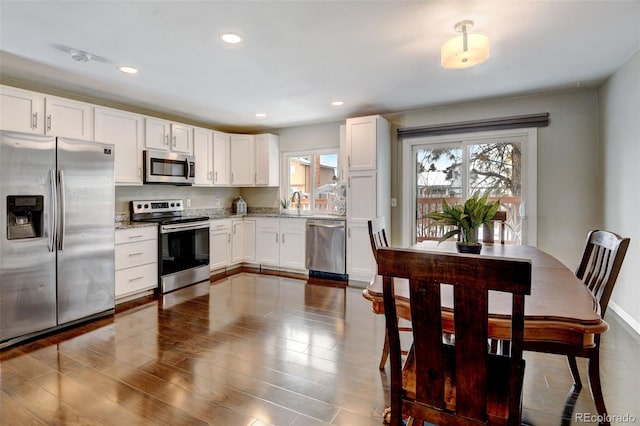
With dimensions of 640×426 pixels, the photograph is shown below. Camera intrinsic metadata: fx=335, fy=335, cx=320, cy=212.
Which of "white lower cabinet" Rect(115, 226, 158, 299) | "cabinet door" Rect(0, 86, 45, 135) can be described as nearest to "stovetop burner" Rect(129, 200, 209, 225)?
"white lower cabinet" Rect(115, 226, 158, 299)

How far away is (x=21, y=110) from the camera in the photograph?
10.0 feet

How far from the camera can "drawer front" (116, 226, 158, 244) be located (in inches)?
142

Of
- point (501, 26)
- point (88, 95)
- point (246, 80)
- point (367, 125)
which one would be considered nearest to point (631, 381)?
point (501, 26)

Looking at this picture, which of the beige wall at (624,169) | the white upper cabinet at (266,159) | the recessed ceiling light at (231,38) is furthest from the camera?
the white upper cabinet at (266,159)

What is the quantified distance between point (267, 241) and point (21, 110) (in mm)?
3266

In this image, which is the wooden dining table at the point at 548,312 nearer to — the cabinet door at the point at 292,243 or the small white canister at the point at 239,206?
the cabinet door at the point at 292,243

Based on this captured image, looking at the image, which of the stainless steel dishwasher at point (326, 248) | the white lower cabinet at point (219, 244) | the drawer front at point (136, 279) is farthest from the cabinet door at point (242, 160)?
the drawer front at point (136, 279)

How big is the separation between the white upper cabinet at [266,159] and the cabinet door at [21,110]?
2.88m

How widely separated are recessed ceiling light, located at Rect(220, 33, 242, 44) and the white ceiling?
0.17 ft

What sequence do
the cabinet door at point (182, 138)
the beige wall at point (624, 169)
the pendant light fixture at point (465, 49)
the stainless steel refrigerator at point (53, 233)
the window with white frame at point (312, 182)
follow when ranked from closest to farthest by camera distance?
the pendant light fixture at point (465, 49), the stainless steel refrigerator at point (53, 233), the beige wall at point (624, 169), the cabinet door at point (182, 138), the window with white frame at point (312, 182)

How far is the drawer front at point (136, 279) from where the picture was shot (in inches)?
143

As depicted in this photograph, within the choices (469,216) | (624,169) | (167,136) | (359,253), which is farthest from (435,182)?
(167,136)

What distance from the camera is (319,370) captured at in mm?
2293

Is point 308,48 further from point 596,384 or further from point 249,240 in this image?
point 249,240
